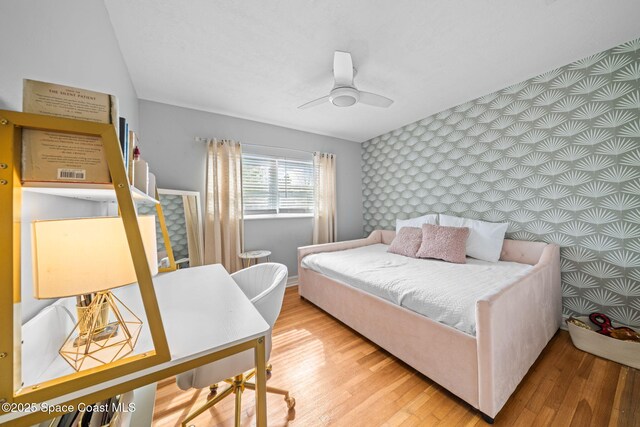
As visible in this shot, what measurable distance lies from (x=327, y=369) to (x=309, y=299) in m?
1.12

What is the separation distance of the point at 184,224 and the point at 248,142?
Answer: 135 centimetres

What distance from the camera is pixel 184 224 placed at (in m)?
2.56

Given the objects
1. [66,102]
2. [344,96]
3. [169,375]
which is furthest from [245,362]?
[344,96]

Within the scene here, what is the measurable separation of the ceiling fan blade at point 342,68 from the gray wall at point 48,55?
1.46 m

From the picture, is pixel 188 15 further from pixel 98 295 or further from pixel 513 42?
pixel 513 42

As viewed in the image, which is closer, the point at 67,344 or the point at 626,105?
the point at 67,344

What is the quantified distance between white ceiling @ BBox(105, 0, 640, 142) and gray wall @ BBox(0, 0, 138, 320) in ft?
1.30

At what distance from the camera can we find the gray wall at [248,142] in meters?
2.51

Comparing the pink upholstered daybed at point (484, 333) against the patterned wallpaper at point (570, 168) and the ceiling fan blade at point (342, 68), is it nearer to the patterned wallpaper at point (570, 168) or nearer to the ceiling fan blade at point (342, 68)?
the patterned wallpaper at point (570, 168)

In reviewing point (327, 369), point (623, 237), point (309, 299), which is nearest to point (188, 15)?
point (327, 369)

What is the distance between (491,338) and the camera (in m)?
1.14

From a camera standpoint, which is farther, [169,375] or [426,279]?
[426,279]

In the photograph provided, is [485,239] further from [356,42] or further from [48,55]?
[48,55]

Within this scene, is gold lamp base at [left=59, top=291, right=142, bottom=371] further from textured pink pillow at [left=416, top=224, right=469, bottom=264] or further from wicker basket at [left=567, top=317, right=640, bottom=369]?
wicker basket at [left=567, top=317, right=640, bottom=369]
